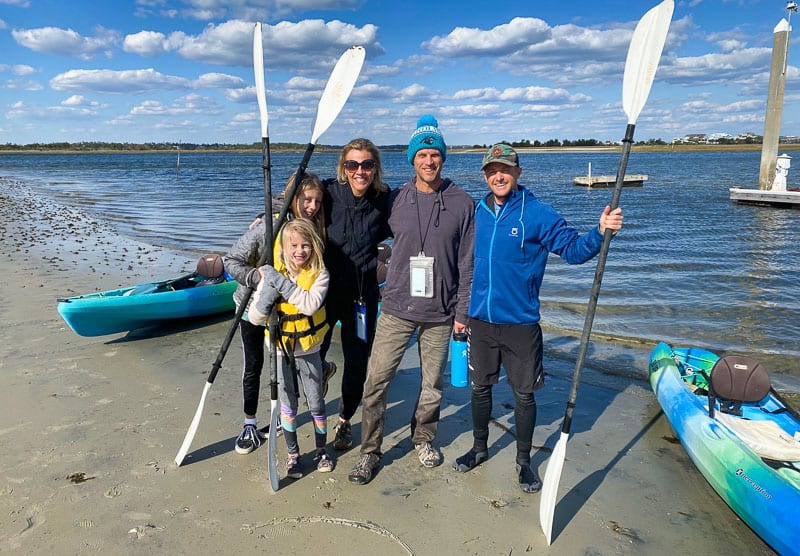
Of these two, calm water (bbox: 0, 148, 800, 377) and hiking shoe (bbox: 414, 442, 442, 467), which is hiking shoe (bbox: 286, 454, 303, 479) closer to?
hiking shoe (bbox: 414, 442, 442, 467)

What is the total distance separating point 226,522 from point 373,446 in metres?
1.12

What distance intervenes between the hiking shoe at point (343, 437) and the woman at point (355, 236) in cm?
59

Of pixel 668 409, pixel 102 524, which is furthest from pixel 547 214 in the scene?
pixel 102 524

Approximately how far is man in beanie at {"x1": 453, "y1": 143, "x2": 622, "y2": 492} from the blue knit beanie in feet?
Answer: 1.07

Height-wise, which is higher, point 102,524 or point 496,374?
point 496,374

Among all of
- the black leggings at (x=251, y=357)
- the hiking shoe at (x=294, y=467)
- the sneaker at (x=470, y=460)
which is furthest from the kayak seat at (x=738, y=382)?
the black leggings at (x=251, y=357)

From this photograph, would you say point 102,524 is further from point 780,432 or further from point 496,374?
point 780,432

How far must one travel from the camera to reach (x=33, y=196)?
92.9 ft

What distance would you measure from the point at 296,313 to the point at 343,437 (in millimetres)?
1221

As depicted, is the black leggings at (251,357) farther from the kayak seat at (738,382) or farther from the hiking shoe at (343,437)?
the kayak seat at (738,382)

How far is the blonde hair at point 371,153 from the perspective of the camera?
3816 mm

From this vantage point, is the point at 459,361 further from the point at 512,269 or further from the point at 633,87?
the point at 633,87

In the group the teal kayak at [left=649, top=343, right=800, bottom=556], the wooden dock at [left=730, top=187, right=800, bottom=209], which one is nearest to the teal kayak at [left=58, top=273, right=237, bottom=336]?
the teal kayak at [left=649, top=343, right=800, bottom=556]

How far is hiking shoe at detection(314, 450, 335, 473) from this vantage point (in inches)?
158
